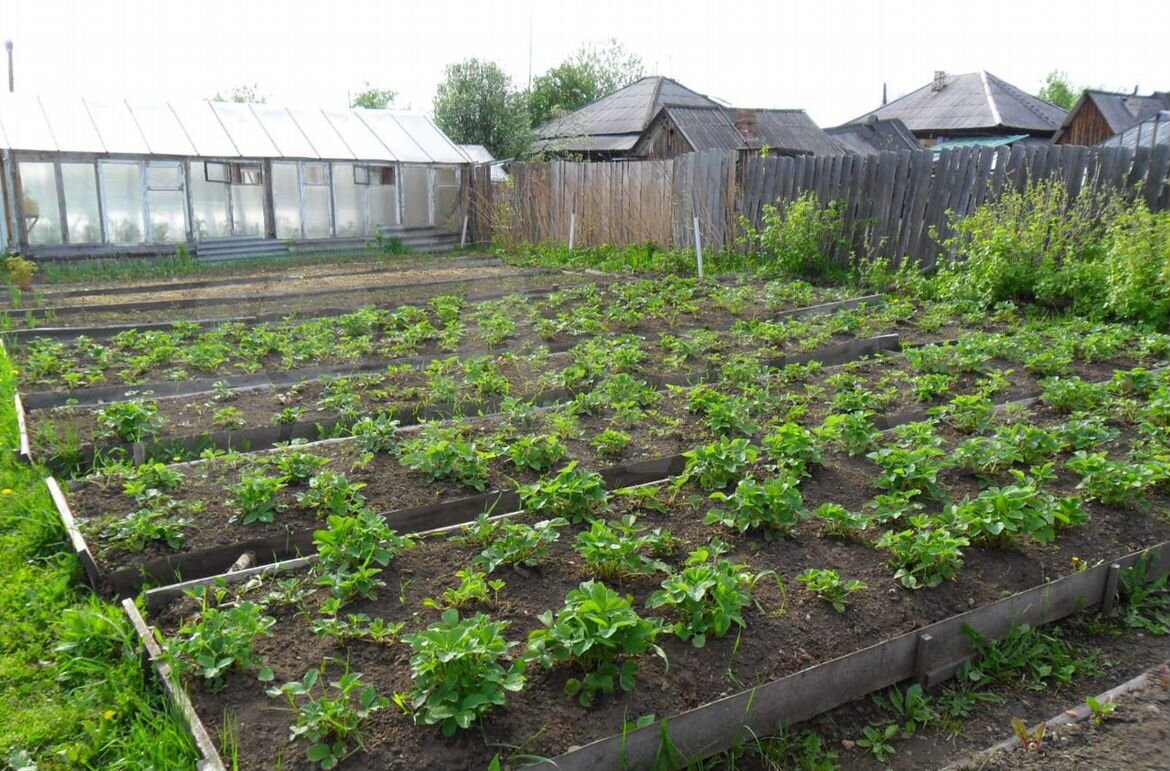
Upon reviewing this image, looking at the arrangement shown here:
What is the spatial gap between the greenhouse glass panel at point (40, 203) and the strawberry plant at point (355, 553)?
46.6ft

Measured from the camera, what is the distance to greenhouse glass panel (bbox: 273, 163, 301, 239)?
55.1ft

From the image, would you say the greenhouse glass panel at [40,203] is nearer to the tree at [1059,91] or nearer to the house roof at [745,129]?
the house roof at [745,129]

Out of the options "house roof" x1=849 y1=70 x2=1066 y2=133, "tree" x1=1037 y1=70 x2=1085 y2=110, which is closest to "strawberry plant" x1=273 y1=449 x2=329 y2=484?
"house roof" x1=849 y1=70 x2=1066 y2=133

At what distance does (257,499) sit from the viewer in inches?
146

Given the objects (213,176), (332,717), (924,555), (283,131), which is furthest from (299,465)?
(283,131)

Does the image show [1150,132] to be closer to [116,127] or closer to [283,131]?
[283,131]

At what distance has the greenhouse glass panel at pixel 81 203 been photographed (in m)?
14.6

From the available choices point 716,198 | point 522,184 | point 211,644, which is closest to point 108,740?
point 211,644

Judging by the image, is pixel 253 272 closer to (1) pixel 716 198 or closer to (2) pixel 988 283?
(1) pixel 716 198

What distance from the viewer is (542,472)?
165 inches

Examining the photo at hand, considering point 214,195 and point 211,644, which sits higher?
point 214,195

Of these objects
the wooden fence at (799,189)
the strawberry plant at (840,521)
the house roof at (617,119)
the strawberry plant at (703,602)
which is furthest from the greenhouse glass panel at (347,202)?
the strawberry plant at (703,602)

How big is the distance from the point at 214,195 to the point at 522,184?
5.79 metres

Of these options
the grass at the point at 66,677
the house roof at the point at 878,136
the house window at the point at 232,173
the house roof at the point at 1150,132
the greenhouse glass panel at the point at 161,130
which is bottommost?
the grass at the point at 66,677
